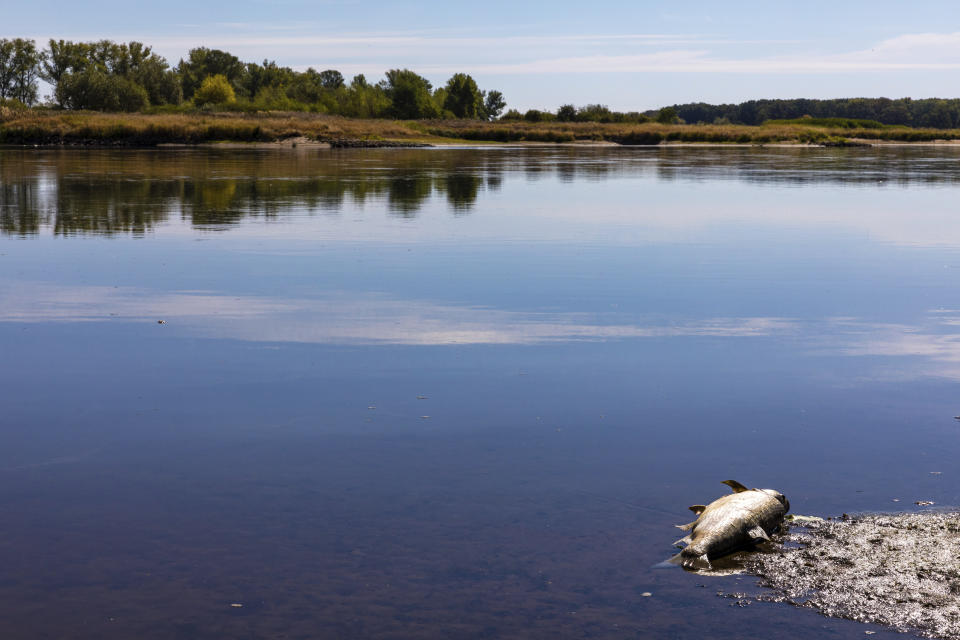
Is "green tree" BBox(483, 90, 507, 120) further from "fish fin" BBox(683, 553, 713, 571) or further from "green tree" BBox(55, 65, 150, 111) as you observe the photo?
"fish fin" BBox(683, 553, 713, 571)

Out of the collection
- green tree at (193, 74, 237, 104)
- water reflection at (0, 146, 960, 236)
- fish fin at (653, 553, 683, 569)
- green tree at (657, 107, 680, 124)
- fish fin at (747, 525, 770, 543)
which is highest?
green tree at (193, 74, 237, 104)

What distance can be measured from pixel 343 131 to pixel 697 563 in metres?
97.0

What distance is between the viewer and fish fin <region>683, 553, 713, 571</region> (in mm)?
6086

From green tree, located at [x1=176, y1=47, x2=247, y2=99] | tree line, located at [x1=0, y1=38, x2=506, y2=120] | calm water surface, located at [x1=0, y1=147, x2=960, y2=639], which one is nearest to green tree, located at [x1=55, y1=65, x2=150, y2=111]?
tree line, located at [x1=0, y1=38, x2=506, y2=120]

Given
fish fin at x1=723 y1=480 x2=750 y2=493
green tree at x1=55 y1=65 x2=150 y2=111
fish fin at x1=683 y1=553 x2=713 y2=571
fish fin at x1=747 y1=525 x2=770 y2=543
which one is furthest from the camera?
green tree at x1=55 y1=65 x2=150 y2=111

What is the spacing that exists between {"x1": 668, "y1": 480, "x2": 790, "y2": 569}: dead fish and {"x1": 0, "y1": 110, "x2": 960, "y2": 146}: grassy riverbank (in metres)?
85.9

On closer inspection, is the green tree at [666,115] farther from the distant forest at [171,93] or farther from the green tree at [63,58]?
the green tree at [63,58]

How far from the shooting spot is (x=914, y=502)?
697 cm

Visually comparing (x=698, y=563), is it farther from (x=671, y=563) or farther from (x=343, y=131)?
(x=343, y=131)

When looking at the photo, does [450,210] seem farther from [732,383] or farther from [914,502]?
[914,502]

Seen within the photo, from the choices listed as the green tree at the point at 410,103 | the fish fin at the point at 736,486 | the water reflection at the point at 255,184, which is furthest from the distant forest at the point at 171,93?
the fish fin at the point at 736,486

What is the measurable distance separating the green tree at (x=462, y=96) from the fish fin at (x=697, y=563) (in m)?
159

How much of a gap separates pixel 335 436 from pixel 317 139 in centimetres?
8785

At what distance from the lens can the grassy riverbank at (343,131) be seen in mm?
86250
